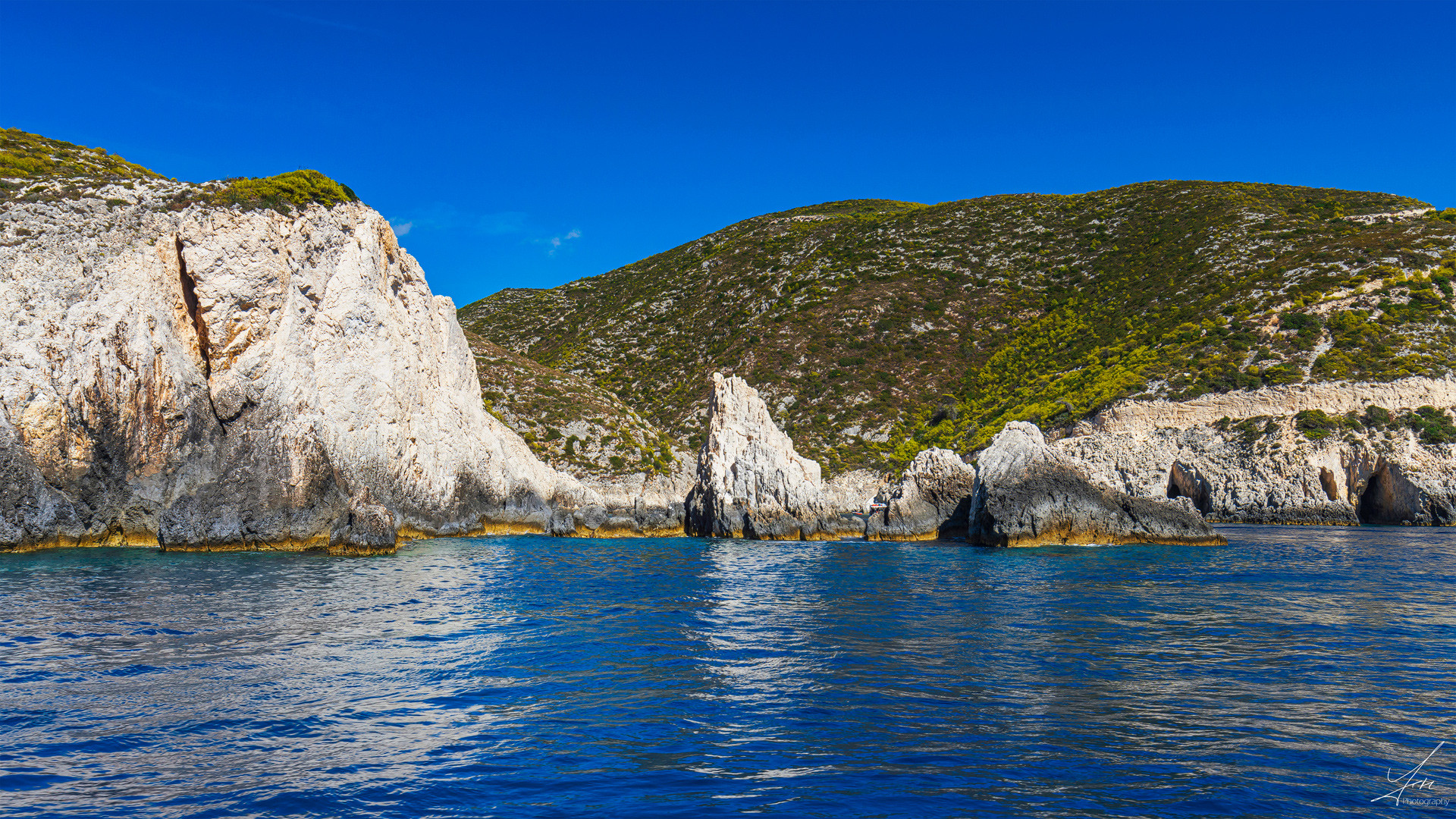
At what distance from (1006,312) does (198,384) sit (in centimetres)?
8071

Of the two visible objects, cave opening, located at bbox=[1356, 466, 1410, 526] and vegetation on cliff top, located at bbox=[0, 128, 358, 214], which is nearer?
vegetation on cliff top, located at bbox=[0, 128, 358, 214]

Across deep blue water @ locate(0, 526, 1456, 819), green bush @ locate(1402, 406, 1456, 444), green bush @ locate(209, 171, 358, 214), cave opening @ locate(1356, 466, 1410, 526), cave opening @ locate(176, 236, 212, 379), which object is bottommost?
deep blue water @ locate(0, 526, 1456, 819)

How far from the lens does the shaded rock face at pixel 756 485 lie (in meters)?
48.8

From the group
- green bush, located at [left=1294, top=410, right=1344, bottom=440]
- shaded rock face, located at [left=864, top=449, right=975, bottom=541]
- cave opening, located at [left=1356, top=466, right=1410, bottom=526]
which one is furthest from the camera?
green bush, located at [left=1294, top=410, right=1344, bottom=440]

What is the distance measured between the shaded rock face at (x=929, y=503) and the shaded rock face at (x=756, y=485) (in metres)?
3.18

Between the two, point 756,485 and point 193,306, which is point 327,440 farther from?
point 756,485

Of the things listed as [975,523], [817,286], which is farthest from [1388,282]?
[817,286]

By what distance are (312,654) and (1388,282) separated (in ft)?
264

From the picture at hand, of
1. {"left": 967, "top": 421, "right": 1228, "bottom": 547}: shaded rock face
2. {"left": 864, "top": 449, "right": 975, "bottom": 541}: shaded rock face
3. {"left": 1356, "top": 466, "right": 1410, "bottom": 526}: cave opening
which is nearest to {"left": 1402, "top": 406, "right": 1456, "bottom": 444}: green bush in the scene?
{"left": 1356, "top": 466, "right": 1410, "bottom": 526}: cave opening

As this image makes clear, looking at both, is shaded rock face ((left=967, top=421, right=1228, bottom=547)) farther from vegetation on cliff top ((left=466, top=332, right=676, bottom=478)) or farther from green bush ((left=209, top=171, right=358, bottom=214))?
green bush ((left=209, top=171, right=358, bottom=214))

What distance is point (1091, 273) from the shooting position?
313ft

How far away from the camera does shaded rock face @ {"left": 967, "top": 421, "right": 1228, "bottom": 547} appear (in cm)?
3897

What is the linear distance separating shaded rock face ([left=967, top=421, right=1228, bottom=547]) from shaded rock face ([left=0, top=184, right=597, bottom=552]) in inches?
1065

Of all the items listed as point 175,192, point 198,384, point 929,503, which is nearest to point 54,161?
point 175,192
